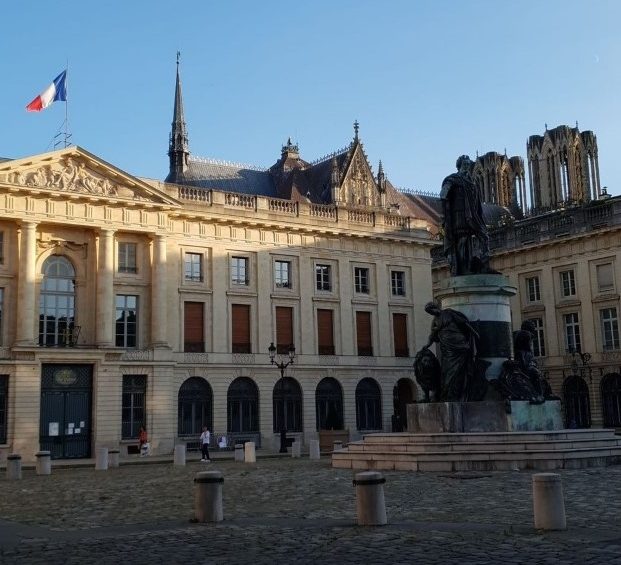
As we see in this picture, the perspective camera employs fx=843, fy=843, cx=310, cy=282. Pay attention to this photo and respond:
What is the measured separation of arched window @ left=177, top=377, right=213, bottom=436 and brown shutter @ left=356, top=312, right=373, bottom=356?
33.2ft

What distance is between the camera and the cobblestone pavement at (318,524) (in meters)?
8.92

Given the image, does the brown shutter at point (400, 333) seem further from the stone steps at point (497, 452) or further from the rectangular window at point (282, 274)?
the stone steps at point (497, 452)

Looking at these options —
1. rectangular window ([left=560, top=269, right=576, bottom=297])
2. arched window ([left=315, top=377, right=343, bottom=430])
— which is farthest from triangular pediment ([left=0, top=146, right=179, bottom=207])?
rectangular window ([left=560, top=269, right=576, bottom=297])

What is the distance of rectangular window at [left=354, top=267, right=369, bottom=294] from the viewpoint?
49656mm

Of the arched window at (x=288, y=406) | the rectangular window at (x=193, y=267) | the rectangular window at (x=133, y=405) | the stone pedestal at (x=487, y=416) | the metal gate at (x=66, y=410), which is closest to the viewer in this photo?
the stone pedestal at (x=487, y=416)

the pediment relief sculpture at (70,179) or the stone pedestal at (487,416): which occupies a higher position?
the pediment relief sculpture at (70,179)

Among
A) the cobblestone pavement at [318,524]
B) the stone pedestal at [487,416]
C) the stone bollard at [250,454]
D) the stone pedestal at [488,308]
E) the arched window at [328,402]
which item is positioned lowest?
the cobblestone pavement at [318,524]

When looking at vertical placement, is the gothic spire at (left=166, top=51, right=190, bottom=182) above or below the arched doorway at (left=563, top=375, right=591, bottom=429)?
above

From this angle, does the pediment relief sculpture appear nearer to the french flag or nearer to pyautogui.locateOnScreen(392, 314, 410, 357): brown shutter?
the french flag

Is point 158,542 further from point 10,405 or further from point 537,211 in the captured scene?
point 537,211

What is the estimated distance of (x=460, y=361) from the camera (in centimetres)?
1962

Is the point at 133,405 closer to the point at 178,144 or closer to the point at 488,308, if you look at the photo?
the point at 488,308

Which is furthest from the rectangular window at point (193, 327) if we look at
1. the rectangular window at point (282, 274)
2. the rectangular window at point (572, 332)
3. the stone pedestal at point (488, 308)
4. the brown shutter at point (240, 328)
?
the stone pedestal at point (488, 308)

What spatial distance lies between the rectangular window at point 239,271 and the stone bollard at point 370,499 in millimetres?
34493
